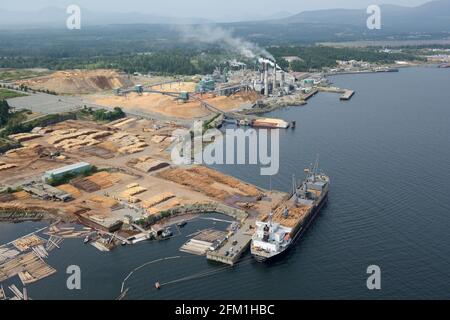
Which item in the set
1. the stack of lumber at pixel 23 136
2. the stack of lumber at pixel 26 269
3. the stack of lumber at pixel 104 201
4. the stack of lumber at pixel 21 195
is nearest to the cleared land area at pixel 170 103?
the stack of lumber at pixel 23 136

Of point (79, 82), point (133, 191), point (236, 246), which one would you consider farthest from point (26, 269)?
point (79, 82)

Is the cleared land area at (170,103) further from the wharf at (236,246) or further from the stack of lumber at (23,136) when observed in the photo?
the wharf at (236,246)

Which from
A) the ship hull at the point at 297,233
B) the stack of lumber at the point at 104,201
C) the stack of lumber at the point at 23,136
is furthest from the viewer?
the stack of lumber at the point at 23,136

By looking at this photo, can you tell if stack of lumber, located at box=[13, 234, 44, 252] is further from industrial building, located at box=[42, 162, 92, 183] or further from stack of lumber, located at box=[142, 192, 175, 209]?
industrial building, located at box=[42, 162, 92, 183]

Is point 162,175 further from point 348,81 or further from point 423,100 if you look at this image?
point 348,81

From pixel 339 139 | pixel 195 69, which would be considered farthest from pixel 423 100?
→ pixel 195 69

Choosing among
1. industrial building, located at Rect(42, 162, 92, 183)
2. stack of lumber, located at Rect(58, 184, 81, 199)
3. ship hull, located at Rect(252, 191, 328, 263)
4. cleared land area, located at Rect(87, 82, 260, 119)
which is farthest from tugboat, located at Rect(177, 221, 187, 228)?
cleared land area, located at Rect(87, 82, 260, 119)

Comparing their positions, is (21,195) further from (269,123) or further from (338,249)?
(269,123)
